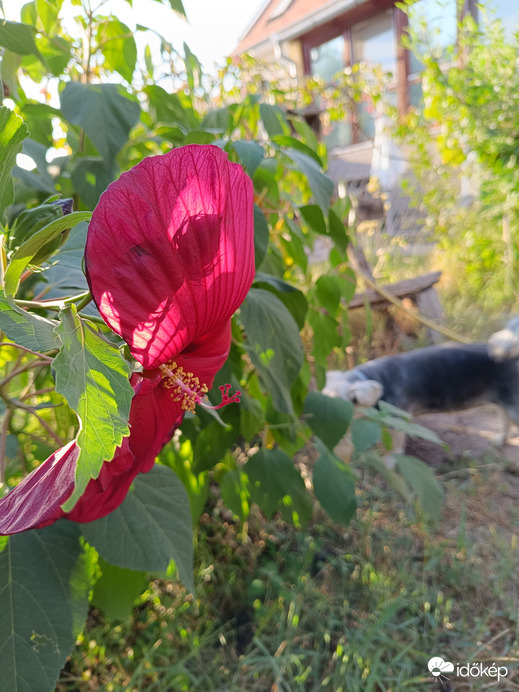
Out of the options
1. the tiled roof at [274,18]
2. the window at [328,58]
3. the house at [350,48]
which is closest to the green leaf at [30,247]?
the house at [350,48]

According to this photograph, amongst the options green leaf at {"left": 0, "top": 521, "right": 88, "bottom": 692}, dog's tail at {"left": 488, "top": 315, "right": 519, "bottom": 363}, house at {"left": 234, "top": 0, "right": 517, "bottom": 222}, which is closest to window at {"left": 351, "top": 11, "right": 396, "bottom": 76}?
house at {"left": 234, "top": 0, "right": 517, "bottom": 222}

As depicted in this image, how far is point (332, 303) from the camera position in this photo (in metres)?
1.05

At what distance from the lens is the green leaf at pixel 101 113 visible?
67 centimetres

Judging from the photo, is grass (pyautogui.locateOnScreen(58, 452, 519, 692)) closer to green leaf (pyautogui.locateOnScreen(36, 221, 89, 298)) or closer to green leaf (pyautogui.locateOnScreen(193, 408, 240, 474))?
green leaf (pyautogui.locateOnScreen(193, 408, 240, 474))

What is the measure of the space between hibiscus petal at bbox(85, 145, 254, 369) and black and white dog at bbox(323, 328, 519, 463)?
5.91 feet

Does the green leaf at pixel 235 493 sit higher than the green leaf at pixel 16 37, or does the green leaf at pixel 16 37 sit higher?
the green leaf at pixel 16 37

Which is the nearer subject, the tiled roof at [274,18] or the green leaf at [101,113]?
the green leaf at [101,113]

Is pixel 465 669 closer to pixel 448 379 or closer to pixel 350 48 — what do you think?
pixel 448 379

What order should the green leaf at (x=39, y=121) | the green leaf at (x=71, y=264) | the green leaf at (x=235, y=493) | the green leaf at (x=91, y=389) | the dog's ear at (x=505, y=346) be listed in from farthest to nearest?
1. the dog's ear at (x=505, y=346)
2. the green leaf at (x=235, y=493)
3. the green leaf at (x=39, y=121)
4. the green leaf at (x=71, y=264)
5. the green leaf at (x=91, y=389)

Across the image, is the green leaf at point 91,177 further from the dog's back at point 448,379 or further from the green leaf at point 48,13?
the dog's back at point 448,379

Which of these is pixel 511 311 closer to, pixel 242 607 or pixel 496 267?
pixel 496 267

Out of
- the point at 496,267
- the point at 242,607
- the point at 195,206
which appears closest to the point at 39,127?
the point at 195,206

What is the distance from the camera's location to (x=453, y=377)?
2.18m

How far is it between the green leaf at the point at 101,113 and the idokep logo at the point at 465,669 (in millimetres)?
1034
